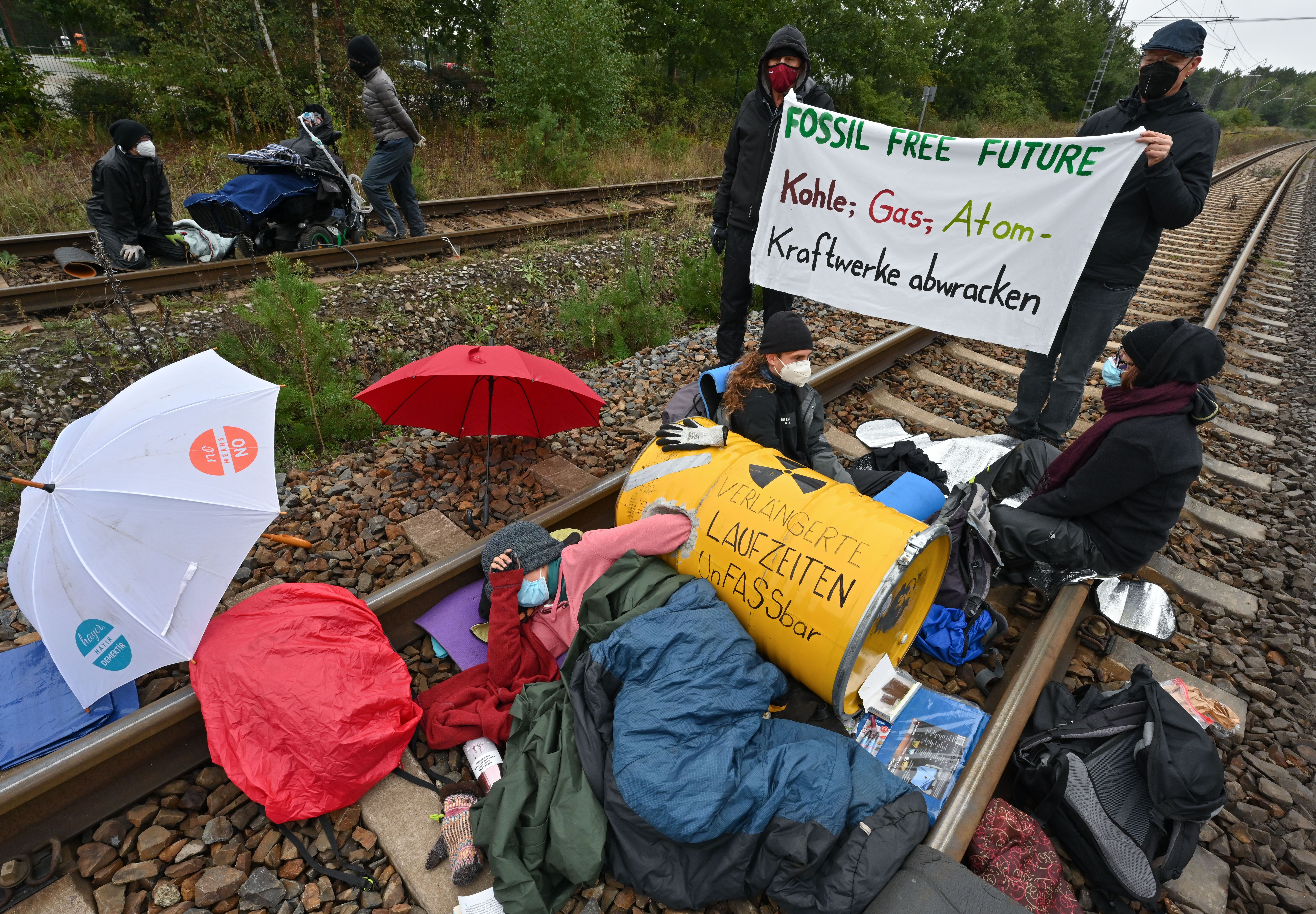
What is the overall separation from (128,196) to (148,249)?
60cm

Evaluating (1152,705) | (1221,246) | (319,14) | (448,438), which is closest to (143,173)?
(448,438)

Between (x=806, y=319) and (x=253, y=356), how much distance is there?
5015 mm

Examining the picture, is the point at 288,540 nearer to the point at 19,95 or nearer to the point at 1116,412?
the point at 1116,412

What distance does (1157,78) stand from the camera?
3.44 meters

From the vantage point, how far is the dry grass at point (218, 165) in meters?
7.95

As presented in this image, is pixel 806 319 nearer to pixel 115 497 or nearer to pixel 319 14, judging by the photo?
pixel 115 497

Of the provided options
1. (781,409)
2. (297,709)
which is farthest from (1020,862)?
(297,709)

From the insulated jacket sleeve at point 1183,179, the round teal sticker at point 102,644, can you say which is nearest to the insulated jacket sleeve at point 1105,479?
the insulated jacket sleeve at point 1183,179

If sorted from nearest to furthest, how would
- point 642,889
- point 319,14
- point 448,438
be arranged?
1. point 642,889
2. point 448,438
3. point 319,14

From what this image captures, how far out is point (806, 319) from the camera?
22.2 ft

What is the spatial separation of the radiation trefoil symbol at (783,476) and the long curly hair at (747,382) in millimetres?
665

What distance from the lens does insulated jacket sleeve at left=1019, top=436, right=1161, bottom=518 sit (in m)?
2.95

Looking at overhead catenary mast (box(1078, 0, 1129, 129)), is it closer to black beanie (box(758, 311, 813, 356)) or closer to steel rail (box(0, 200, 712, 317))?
steel rail (box(0, 200, 712, 317))

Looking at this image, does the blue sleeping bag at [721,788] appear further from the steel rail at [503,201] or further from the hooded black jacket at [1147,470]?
the steel rail at [503,201]
